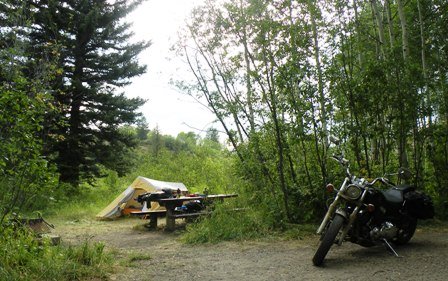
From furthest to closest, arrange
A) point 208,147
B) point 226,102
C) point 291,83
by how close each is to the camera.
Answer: point 208,147
point 226,102
point 291,83

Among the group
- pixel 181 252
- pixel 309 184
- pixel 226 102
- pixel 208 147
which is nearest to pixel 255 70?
pixel 226 102

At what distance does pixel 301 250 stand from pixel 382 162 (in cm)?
287

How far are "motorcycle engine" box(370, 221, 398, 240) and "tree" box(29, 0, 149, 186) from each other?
36.1 ft

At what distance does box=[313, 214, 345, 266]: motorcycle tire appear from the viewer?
423 centimetres

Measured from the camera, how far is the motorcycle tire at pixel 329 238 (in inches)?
166

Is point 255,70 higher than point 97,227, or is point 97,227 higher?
point 255,70

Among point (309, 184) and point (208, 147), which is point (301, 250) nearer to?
point (309, 184)

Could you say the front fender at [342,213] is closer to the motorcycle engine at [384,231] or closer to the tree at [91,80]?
the motorcycle engine at [384,231]

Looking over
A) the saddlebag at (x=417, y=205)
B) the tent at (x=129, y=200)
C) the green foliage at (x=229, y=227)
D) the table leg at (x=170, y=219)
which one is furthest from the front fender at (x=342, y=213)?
the tent at (x=129, y=200)

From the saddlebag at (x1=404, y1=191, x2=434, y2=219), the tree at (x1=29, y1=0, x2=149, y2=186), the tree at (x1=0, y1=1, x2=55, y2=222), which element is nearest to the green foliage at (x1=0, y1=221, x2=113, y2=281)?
the tree at (x1=0, y1=1, x2=55, y2=222)

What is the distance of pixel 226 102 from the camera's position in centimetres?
775

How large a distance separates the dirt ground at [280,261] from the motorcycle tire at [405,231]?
10 cm

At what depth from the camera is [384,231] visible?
15.5 ft

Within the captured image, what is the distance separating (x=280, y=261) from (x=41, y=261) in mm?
2702
